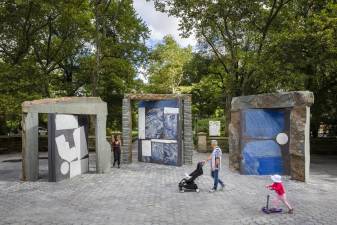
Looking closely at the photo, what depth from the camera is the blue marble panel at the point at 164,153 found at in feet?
74.1

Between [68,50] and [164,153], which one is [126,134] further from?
[68,50]

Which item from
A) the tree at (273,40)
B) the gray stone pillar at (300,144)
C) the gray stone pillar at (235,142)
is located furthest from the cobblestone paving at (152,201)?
the tree at (273,40)

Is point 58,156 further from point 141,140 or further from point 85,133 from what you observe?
point 141,140

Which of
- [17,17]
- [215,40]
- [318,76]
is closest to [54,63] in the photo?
[17,17]

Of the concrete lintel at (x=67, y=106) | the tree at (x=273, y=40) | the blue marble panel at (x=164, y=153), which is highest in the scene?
the tree at (x=273, y=40)

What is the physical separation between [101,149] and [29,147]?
3.46 meters

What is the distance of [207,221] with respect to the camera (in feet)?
35.6

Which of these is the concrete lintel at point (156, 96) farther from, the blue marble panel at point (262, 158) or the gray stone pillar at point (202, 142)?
the gray stone pillar at point (202, 142)

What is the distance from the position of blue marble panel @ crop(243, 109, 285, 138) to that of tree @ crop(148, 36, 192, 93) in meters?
32.5

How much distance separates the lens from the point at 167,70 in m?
54.3

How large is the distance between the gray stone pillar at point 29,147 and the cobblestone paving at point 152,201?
0.58m

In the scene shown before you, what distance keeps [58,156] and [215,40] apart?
21589mm

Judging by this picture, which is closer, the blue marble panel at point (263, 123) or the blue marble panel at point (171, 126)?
the blue marble panel at point (263, 123)

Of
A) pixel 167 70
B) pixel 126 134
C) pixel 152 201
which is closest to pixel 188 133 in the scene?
pixel 126 134
